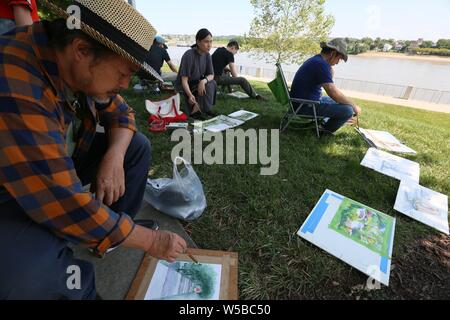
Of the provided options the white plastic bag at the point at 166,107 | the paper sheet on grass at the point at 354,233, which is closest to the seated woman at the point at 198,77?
the white plastic bag at the point at 166,107

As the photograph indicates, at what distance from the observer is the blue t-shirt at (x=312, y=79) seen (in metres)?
3.28

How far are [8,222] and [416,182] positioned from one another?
3114mm

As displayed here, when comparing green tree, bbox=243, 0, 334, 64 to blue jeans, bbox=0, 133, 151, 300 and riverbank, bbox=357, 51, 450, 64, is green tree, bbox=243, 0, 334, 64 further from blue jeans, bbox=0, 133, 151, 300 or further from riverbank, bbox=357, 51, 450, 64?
riverbank, bbox=357, 51, 450, 64

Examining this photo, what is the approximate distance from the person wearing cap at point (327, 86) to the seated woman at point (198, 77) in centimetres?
141

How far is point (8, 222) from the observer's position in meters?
0.92

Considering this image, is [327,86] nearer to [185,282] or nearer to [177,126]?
[177,126]

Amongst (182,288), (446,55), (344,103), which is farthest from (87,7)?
(446,55)

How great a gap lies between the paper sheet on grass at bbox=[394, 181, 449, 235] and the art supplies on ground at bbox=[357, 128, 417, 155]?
0.91 meters

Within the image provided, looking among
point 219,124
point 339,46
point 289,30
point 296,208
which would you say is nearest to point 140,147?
point 296,208

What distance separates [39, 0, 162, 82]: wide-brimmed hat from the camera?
2.68 ft

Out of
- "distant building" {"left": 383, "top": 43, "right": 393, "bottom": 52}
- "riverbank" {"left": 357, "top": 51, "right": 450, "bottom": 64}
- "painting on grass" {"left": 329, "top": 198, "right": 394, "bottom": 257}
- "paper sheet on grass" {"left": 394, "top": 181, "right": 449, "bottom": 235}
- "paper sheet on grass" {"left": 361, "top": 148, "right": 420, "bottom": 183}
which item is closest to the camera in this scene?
"painting on grass" {"left": 329, "top": 198, "right": 394, "bottom": 257}

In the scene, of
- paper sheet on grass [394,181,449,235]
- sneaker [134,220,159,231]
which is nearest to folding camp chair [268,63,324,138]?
paper sheet on grass [394,181,449,235]

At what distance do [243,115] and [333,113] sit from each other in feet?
4.58

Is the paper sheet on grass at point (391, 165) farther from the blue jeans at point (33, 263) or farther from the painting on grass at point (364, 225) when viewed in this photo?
the blue jeans at point (33, 263)
